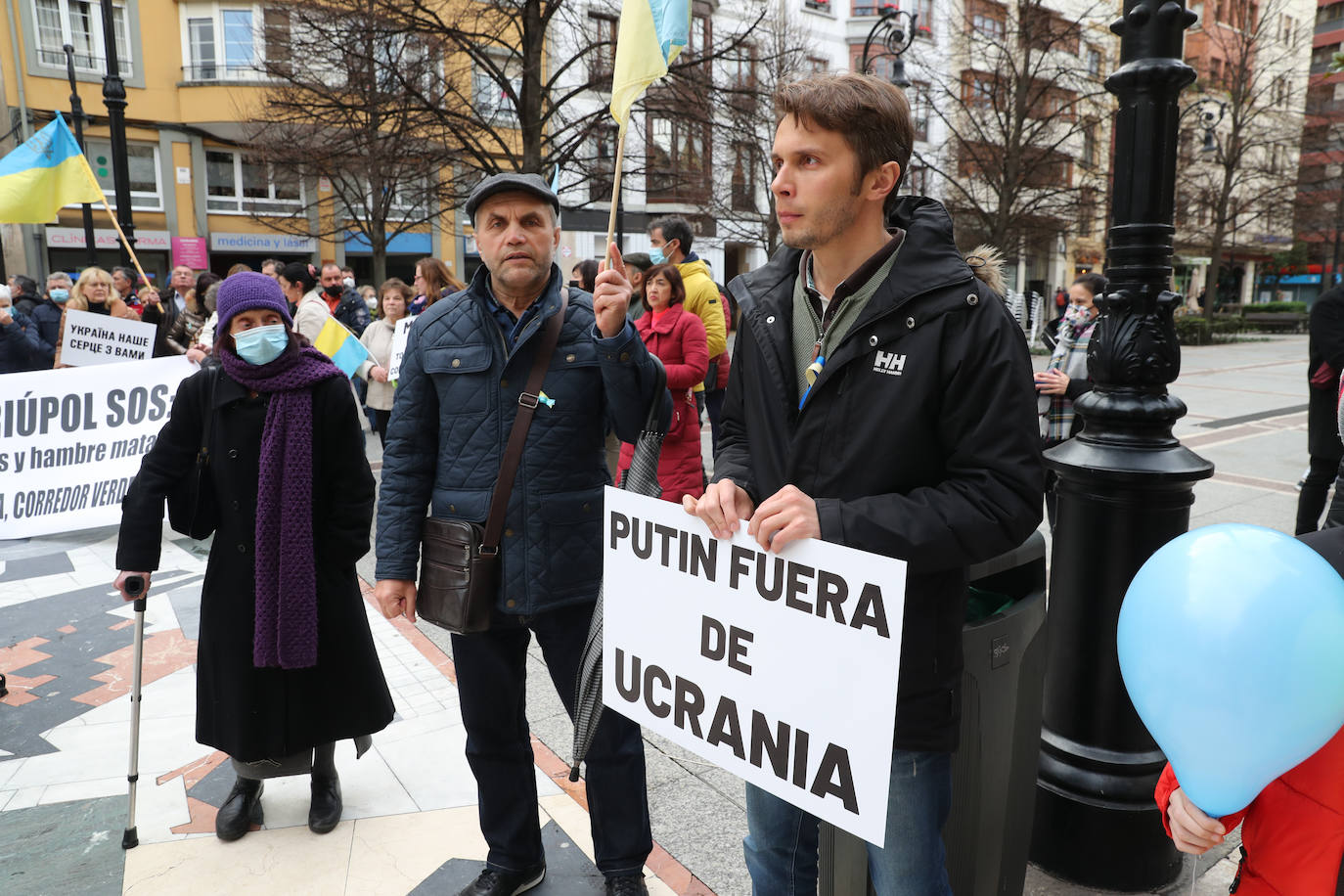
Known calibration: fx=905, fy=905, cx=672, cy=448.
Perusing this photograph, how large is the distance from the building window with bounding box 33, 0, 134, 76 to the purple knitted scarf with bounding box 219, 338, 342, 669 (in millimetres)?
27091

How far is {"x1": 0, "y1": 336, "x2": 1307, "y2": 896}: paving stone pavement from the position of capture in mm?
2938

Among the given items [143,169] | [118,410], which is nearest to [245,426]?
[118,410]

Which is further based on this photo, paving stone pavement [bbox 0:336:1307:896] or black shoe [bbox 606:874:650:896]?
paving stone pavement [bbox 0:336:1307:896]

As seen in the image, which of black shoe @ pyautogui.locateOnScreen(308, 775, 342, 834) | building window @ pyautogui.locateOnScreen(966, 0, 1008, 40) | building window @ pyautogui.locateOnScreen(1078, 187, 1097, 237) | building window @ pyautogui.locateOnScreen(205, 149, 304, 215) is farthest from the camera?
building window @ pyautogui.locateOnScreen(205, 149, 304, 215)

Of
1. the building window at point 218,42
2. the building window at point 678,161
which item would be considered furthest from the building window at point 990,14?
the building window at point 218,42

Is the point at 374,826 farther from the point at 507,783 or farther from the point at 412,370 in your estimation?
the point at 412,370

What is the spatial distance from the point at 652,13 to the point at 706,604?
4.98 feet

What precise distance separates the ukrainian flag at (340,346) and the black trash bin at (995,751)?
4.94m

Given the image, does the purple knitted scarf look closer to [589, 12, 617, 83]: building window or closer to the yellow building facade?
[589, 12, 617, 83]: building window

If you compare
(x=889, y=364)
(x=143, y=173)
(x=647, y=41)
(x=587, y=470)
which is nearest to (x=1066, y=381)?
(x=587, y=470)

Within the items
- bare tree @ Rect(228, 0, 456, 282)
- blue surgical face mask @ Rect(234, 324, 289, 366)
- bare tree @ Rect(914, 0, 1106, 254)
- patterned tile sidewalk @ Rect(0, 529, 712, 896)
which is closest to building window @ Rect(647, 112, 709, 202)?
bare tree @ Rect(228, 0, 456, 282)

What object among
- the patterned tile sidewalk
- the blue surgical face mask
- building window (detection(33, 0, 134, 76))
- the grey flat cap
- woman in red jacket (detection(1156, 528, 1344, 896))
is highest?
building window (detection(33, 0, 134, 76))

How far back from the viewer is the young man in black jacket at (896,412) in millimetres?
1655

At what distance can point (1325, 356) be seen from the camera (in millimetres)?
5207
